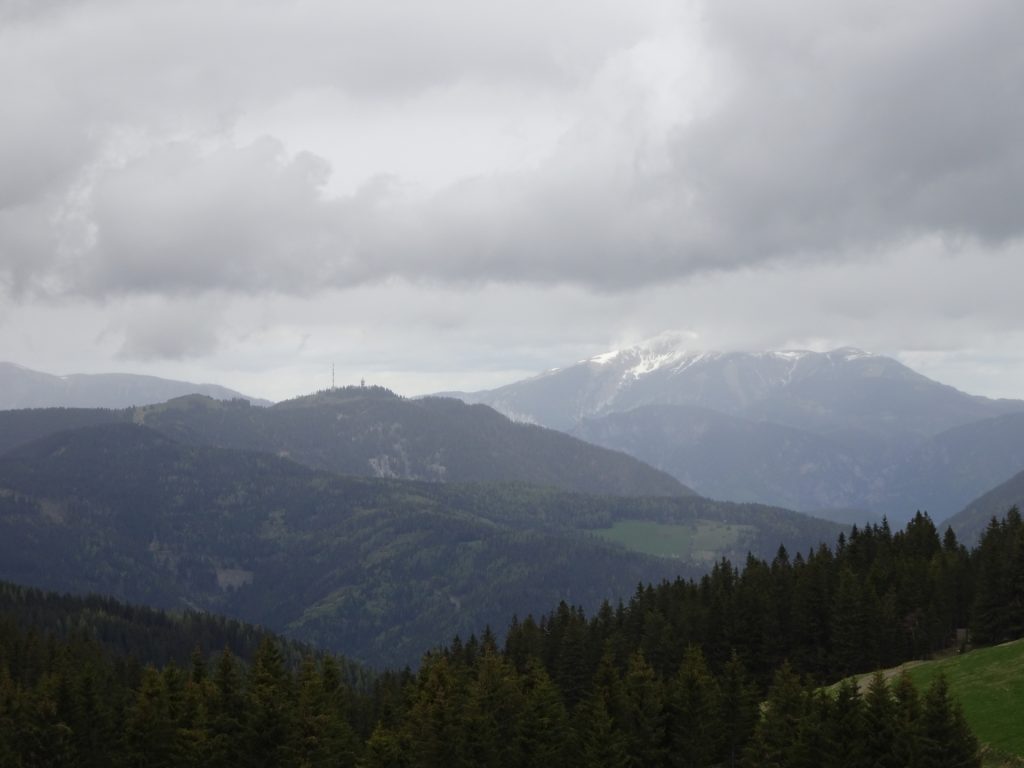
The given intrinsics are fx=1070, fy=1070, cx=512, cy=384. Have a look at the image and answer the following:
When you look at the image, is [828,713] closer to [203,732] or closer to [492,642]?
[203,732]

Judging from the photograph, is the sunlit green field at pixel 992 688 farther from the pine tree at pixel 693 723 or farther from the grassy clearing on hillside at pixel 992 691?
the pine tree at pixel 693 723

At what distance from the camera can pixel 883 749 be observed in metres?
60.2

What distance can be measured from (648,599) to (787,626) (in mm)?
29032

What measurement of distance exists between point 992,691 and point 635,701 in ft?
82.2

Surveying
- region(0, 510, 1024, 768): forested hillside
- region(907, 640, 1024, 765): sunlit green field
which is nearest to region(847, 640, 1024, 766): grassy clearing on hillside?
region(907, 640, 1024, 765): sunlit green field

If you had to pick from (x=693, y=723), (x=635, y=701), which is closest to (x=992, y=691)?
(x=693, y=723)

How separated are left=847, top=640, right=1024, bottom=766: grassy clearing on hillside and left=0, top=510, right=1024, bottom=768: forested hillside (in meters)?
4.64

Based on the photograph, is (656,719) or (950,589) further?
(950,589)

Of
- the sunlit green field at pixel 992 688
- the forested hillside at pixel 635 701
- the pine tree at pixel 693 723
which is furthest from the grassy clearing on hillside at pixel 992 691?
the pine tree at pixel 693 723

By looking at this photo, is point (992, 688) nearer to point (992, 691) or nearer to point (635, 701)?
point (992, 691)

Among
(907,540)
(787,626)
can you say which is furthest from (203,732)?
(907,540)

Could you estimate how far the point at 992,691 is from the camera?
7506 cm

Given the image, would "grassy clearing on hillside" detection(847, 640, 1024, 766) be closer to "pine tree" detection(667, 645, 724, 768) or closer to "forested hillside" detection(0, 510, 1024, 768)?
"forested hillside" detection(0, 510, 1024, 768)

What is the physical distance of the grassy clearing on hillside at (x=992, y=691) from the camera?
Result: 64.2 meters
